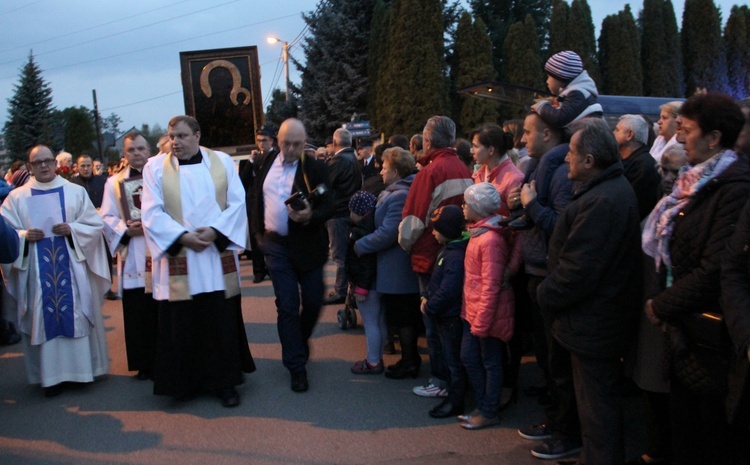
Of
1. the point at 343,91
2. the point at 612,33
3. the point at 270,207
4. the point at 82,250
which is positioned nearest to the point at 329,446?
the point at 270,207

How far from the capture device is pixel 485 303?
4438mm

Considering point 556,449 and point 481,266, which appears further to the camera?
point 481,266

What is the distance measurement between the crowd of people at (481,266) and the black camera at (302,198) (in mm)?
20

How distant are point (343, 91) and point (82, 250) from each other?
857 inches

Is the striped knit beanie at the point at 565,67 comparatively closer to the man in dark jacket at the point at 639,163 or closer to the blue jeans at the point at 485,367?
the man in dark jacket at the point at 639,163

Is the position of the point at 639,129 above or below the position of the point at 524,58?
below

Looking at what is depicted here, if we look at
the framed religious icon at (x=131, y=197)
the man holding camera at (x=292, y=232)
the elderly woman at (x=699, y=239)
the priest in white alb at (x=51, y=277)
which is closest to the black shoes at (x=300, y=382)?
the man holding camera at (x=292, y=232)

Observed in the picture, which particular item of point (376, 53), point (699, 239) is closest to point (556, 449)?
point (699, 239)

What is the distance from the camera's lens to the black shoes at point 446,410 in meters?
4.83

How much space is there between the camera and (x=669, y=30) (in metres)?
35.0

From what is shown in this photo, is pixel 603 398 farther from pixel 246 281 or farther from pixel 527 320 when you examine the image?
pixel 246 281

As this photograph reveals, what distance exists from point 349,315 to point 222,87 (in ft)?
16.4

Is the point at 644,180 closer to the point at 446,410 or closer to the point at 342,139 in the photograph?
the point at 446,410

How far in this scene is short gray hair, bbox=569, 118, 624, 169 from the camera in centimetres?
355
